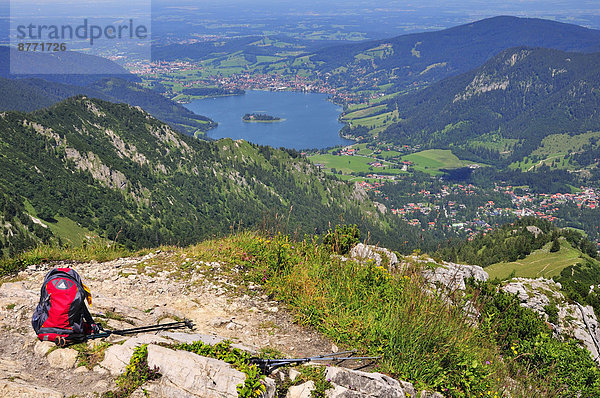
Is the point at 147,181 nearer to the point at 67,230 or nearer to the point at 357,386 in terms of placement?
the point at 67,230

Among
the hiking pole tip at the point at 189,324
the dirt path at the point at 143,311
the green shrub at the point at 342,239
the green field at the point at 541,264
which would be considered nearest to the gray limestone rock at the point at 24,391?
the dirt path at the point at 143,311

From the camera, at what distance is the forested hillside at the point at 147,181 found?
91031 millimetres

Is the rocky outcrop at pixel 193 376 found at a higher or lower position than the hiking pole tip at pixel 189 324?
higher

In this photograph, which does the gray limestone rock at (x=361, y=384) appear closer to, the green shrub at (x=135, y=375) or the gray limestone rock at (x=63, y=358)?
the green shrub at (x=135, y=375)

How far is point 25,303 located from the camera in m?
7.52

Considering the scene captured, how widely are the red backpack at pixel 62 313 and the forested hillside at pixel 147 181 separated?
54.8 m

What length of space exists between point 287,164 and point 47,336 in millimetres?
182728

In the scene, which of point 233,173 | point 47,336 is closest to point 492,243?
point 47,336

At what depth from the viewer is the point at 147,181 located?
133 m

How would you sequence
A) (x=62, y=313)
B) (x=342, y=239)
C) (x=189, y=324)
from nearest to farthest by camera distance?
(x=62, y=313) → (x=189, y=324) → (x=342, y=239)

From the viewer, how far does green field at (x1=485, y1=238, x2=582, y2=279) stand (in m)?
53.1

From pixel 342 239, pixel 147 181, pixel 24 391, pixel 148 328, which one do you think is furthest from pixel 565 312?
pixel 147 181

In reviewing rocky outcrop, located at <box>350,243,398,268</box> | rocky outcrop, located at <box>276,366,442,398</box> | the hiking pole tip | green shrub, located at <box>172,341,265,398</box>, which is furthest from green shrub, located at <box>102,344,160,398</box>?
rocky outcrop, located at <box>350,243,398,268</box>

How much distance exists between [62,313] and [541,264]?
2666 inches
